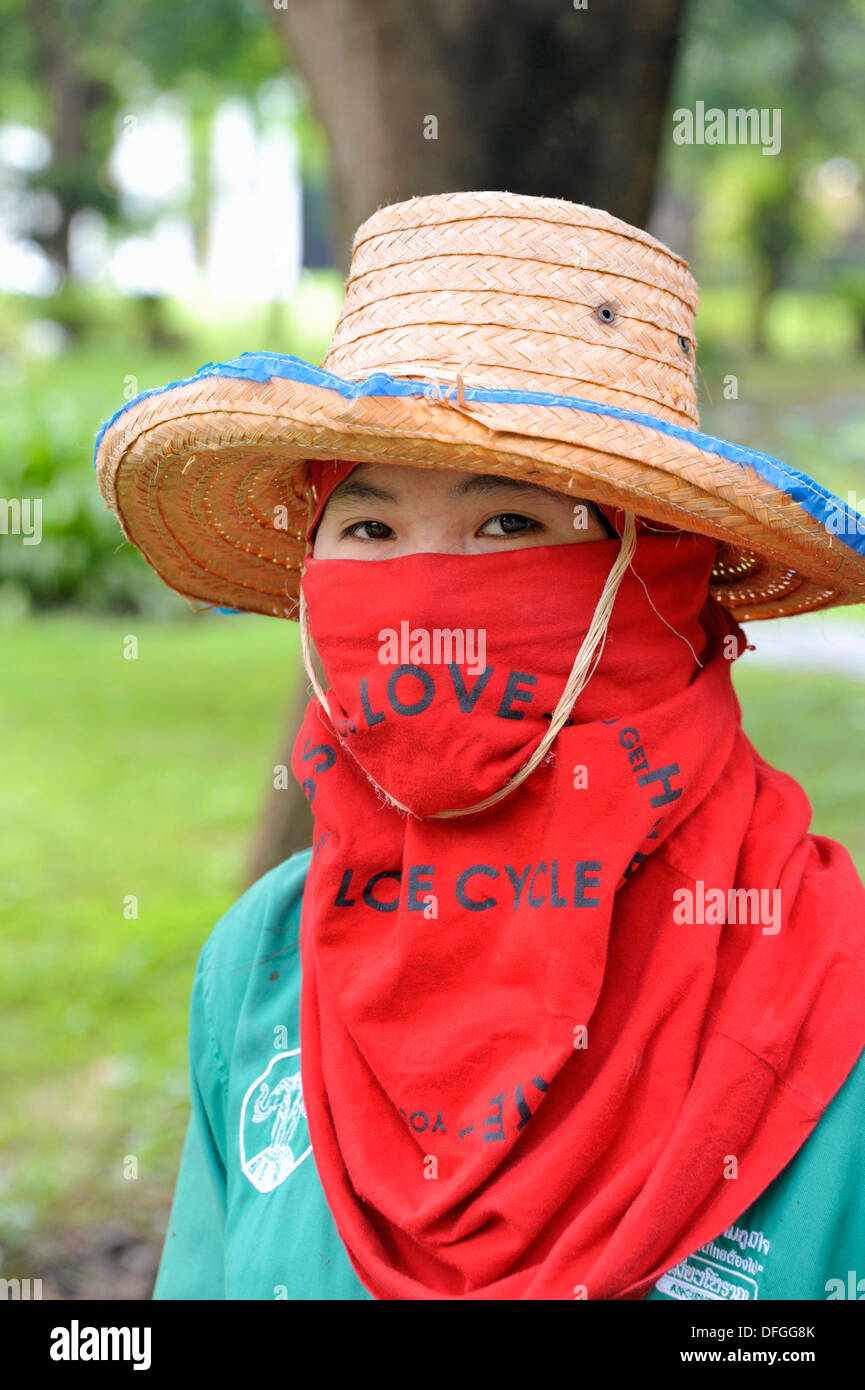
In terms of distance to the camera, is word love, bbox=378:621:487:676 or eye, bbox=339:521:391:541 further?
eye, bbox=339:521:391:541

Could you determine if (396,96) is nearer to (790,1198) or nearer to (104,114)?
(790,1198)

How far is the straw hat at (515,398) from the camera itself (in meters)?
1.51

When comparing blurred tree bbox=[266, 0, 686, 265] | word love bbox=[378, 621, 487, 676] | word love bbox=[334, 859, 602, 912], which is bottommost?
word love bbox=[334, 859, 602, 912]

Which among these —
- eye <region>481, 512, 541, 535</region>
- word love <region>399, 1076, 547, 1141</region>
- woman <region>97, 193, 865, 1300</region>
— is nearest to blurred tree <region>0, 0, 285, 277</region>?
woman <region>97, 193, 865, 1300</region>

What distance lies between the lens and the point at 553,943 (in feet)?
5.04

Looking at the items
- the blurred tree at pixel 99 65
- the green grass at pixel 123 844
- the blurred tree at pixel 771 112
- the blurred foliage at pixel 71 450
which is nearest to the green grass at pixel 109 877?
the green grass at pixel 123 844

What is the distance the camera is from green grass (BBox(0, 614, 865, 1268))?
413cm

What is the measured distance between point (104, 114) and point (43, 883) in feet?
52.0

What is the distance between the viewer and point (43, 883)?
586 centimetres

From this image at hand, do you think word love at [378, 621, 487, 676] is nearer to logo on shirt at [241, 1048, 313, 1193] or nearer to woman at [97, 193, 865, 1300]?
woman at [97, 193, 865, 1300]

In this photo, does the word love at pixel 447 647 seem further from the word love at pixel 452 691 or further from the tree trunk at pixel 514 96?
the tree trunk at pixel 514 96
